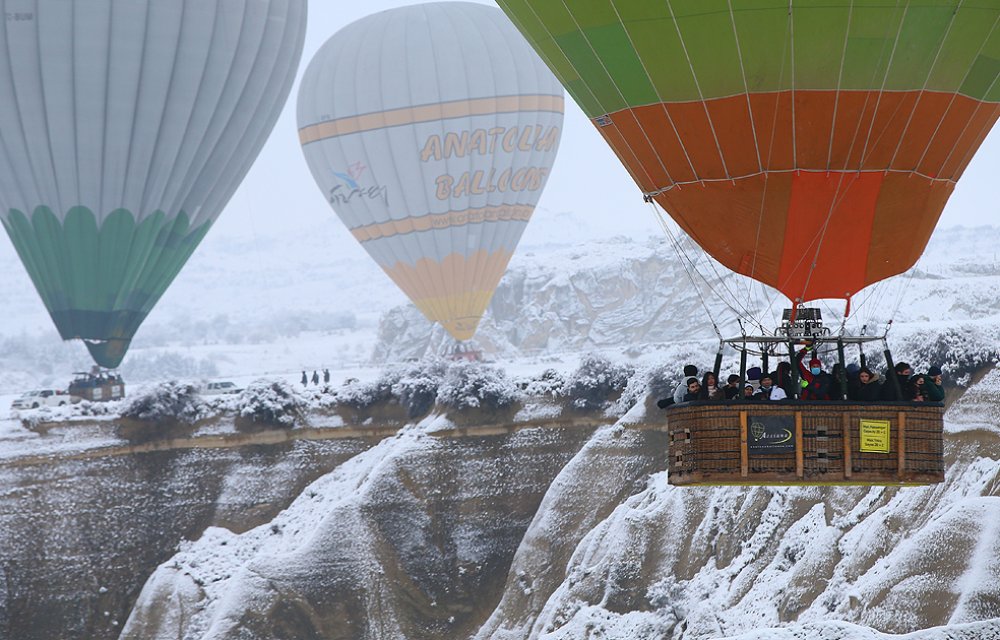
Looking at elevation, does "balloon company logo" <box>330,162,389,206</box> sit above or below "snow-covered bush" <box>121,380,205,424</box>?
above

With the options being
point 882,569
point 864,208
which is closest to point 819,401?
point 864,208

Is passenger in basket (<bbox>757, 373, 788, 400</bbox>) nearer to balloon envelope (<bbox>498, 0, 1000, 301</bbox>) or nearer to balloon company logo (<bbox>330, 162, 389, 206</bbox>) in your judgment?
A: balloon envelope (<bbox>498, 0, 1000, 301</bbox>)

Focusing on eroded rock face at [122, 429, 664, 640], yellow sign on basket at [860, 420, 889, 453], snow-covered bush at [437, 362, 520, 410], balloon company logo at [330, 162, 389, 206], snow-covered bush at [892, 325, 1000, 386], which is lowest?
eroded rock face at [122, 429, 664, 640]

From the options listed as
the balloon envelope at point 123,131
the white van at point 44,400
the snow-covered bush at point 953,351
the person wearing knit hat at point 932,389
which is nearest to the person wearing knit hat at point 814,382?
the person wearing knit hat at point 932,389

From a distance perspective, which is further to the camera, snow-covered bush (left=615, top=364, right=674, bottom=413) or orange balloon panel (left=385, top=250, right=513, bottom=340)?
orange balloon panel (left=385, top=250, right=513, bottom=340)

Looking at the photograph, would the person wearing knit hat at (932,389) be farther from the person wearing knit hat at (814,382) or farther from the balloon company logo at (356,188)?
the balloon company logo at (356,188)

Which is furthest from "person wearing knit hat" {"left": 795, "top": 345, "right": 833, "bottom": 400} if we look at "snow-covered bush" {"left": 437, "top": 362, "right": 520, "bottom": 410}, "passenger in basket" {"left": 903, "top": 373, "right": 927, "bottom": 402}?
"snow-covered bush" {"left": 437, "top": 362, "right": 520, "bottom": 410}
